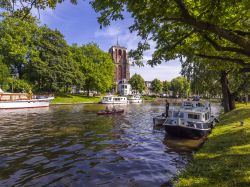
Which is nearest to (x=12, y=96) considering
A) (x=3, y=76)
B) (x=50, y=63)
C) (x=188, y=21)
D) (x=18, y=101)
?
(x=18, y=101)

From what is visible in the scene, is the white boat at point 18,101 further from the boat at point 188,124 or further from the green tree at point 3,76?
the boat at point 188,124

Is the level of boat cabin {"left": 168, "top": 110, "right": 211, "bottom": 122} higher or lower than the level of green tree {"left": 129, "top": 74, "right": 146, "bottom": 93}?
lower

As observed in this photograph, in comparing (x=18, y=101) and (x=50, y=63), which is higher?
(x=50, y=63)

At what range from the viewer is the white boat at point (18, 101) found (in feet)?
162

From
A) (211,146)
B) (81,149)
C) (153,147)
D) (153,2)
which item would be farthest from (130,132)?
(153,2)

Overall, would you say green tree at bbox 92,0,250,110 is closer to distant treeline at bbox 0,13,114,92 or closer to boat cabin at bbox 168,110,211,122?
boat cabin at bbox 168,110,211,122

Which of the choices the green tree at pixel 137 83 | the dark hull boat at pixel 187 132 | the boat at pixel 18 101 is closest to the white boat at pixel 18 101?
the boat at pixel 18 101

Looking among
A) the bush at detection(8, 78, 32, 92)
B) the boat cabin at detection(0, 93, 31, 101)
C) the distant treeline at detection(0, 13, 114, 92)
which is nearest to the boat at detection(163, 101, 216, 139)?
the boat cabin at detection(0, 93, 31, 101)

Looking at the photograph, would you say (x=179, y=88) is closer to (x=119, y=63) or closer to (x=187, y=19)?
(x=119, y=63)

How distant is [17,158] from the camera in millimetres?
14680

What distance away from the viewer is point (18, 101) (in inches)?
2019

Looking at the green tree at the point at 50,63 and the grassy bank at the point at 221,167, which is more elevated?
the green tree at the point at 50,63

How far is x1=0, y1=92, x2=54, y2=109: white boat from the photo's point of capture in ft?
Result: 162

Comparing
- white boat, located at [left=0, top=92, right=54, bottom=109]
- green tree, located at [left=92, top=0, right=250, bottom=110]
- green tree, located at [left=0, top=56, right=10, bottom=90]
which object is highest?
green tree, located at [left=0, top=56, right=10, bottom=90]
